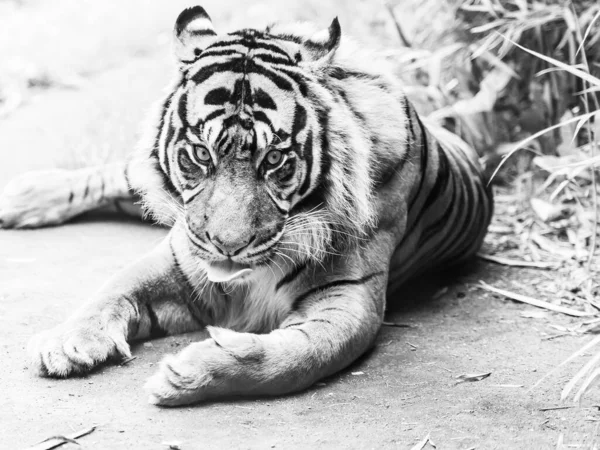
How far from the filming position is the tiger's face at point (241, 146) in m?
2.76

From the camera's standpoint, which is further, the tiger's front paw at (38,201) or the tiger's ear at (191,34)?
the tiger's front paw at (38,201)

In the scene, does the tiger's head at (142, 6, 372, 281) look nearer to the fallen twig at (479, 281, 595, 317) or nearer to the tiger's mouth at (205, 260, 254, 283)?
the tiger's mouth at (205, 260, 254, 283)

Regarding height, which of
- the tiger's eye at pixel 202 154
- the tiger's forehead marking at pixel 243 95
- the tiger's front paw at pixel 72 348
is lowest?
the tiger's front paw at pixel 72 348

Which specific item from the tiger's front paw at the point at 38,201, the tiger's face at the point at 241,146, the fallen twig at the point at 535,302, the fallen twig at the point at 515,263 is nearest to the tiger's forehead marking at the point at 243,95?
the tiger's face at the point at 241,146

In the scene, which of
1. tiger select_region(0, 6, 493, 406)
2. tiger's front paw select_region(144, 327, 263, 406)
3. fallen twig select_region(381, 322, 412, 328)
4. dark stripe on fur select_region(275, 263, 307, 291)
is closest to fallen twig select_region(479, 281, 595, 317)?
fallen twig select_region(381, 322, 412, 328)

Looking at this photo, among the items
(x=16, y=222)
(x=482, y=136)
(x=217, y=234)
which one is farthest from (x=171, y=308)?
(x=482, y=136)

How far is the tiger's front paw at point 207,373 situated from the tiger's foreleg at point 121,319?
12.2 inches

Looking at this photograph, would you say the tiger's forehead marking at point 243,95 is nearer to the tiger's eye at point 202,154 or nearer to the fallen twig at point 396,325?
the tiger's eye at point 202,154

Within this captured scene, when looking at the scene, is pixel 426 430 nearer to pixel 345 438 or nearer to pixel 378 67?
pixel 345 438

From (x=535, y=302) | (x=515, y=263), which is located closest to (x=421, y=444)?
(x=535, y=302)

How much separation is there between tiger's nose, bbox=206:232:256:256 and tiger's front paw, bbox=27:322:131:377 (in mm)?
494

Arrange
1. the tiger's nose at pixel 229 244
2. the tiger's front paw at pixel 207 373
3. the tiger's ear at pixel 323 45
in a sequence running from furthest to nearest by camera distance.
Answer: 1. the tiger's ear at pixel 323 45
2. the tiger's nose at pixel 229 244
3. the tiger's front paw at pixel 207 373

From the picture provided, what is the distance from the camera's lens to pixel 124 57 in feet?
28.9

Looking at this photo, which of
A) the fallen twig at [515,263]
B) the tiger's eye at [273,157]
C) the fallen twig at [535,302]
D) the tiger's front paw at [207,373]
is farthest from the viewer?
the fallen twig at [515,263]
